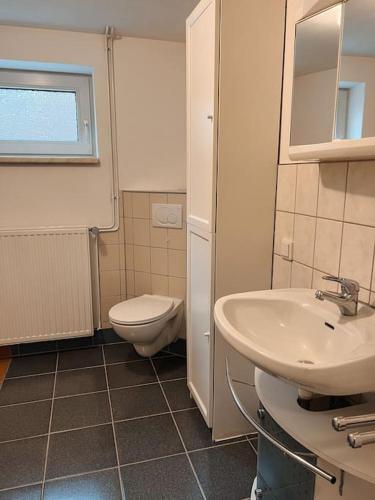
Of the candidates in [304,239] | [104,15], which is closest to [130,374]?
[304,239]

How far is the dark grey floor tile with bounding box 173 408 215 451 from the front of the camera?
179 cm

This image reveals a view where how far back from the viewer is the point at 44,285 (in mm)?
2512

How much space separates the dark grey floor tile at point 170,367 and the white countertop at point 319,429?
1.33 metres

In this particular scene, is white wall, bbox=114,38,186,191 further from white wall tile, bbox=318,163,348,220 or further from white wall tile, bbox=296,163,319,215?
white wall tile, bbox=318,163,348,220

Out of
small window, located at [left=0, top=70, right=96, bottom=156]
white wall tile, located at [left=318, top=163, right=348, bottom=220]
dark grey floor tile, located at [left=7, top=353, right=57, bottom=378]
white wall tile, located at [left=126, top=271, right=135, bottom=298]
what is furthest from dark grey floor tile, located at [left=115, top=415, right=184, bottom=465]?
small window, located at [left=0, top=70, right=96, bottom=156]

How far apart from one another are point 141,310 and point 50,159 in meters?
1.16

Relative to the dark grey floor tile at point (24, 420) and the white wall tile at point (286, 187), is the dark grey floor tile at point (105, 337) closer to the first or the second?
the dark grey floor tile at point (24, 420)

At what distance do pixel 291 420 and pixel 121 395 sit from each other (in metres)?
1.44

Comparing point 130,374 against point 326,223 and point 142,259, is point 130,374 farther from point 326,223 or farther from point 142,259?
point 326,223

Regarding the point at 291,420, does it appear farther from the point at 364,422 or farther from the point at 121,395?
the point at 121,395

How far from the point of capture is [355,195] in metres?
1.21

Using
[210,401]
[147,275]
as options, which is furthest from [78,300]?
[210,401]

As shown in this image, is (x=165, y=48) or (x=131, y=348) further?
(x=131, y=348)

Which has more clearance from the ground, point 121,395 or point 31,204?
point 31,204
